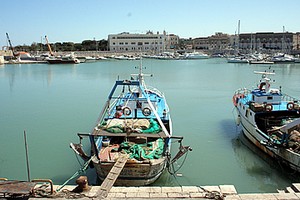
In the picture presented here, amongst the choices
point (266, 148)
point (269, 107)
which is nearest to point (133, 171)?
point (266, 148)

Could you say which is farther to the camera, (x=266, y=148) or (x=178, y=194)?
(x=266, y=148)

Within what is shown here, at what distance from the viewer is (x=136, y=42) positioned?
134000mm

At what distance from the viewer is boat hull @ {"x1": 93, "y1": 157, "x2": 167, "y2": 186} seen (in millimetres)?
10312

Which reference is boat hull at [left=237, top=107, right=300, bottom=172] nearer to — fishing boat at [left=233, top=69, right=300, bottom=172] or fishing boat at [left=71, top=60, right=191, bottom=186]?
fishing boat at [left=233, top=69, right=300, bottom=172]

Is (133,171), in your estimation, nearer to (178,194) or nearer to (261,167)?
(178,194)

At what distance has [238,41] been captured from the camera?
419ft

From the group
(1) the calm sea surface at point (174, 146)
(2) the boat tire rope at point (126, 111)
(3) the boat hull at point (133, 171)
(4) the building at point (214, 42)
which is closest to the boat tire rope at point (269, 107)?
(1) the calm sea surface at point (174, 146)

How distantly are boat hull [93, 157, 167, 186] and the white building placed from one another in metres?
123

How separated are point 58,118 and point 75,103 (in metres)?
6.26

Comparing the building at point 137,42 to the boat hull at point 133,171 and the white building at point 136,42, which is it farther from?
the boat hull at point 133,171

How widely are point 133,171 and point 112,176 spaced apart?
4.83 ft

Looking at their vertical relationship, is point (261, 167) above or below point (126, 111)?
below

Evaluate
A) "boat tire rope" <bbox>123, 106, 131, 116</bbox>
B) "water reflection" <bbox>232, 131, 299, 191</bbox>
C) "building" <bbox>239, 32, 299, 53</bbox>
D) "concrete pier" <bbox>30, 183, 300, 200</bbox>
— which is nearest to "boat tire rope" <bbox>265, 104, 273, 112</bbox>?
"water reflection" <bbox>232, 131, 299, 191</bbox>

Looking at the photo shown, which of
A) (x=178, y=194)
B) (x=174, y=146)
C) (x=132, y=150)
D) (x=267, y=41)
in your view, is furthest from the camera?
(x=267, y=41)
